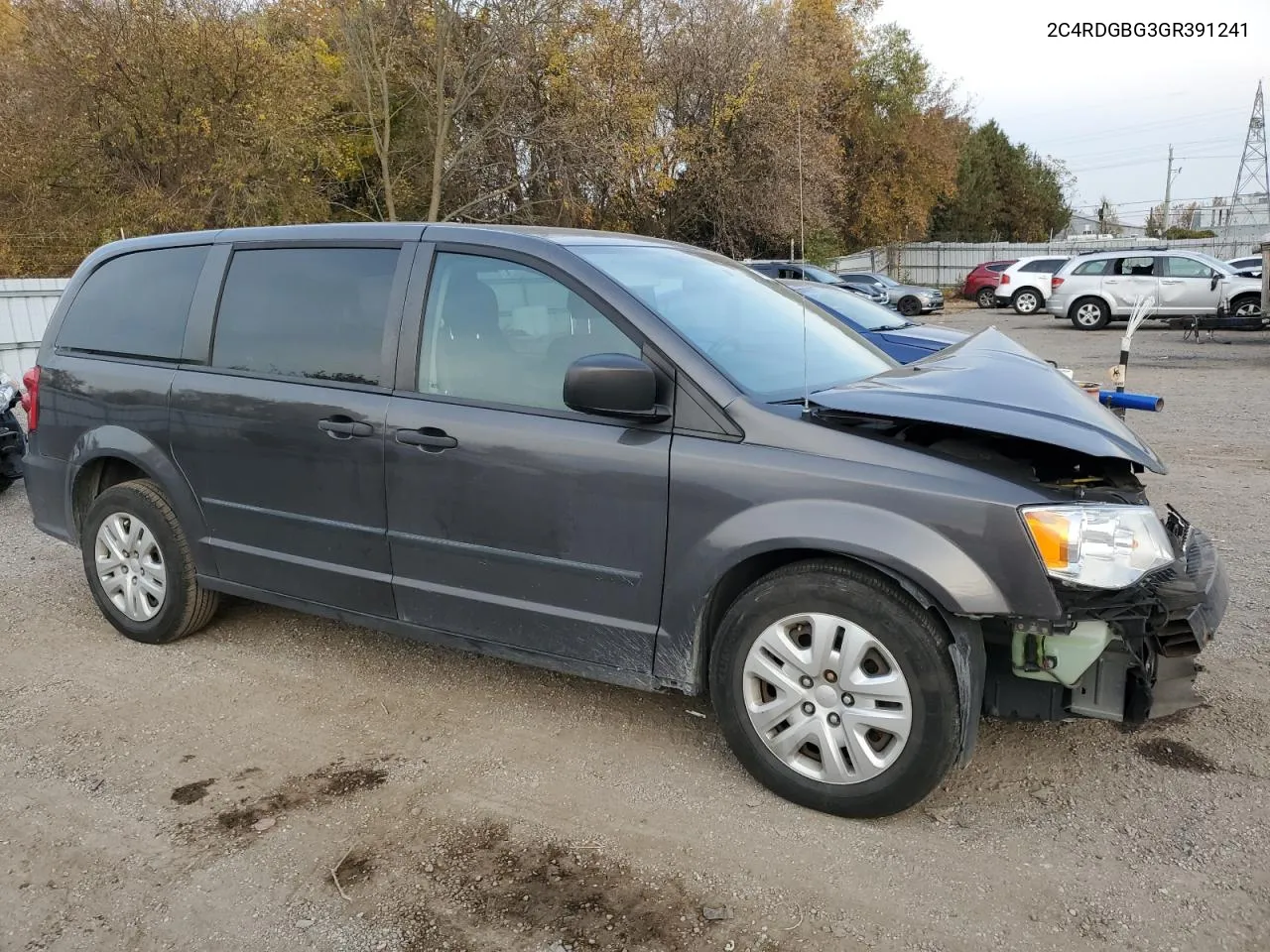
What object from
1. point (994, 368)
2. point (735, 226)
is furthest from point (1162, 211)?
point (994, 368)

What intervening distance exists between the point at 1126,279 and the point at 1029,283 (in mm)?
6449

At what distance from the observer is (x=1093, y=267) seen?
71.6 feet

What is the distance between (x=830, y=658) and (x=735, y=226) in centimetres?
2969

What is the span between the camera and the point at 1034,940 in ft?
7.96

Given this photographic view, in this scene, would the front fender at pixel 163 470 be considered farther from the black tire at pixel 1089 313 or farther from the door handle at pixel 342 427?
the black tire at pixel 1089 313

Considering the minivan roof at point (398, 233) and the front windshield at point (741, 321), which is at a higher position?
the minivan roof at point (398, 233)

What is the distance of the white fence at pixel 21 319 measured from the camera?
1112cm

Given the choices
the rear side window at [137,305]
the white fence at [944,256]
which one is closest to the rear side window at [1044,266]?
the white fence at [944,256]

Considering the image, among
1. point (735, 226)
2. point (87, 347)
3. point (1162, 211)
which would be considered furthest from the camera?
point (1162, 211)

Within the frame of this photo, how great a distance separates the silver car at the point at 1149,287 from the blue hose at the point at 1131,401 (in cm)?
1852

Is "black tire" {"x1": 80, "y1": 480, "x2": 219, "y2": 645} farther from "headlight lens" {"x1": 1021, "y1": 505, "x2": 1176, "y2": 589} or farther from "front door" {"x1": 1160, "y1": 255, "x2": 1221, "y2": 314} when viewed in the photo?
"front door" {"x1": 1160, "y1": 255, "x2": 1221, "y2": 314}

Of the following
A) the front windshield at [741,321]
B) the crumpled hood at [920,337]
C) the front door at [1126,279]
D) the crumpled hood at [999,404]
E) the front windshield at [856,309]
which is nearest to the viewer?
the crumpled hood at [999,404]

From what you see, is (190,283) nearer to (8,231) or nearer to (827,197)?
(8,231)

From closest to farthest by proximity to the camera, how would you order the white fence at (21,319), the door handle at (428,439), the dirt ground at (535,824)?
the dirt ground at (535,824) → the door handle at (428,439) → the white fence at (21,319)
